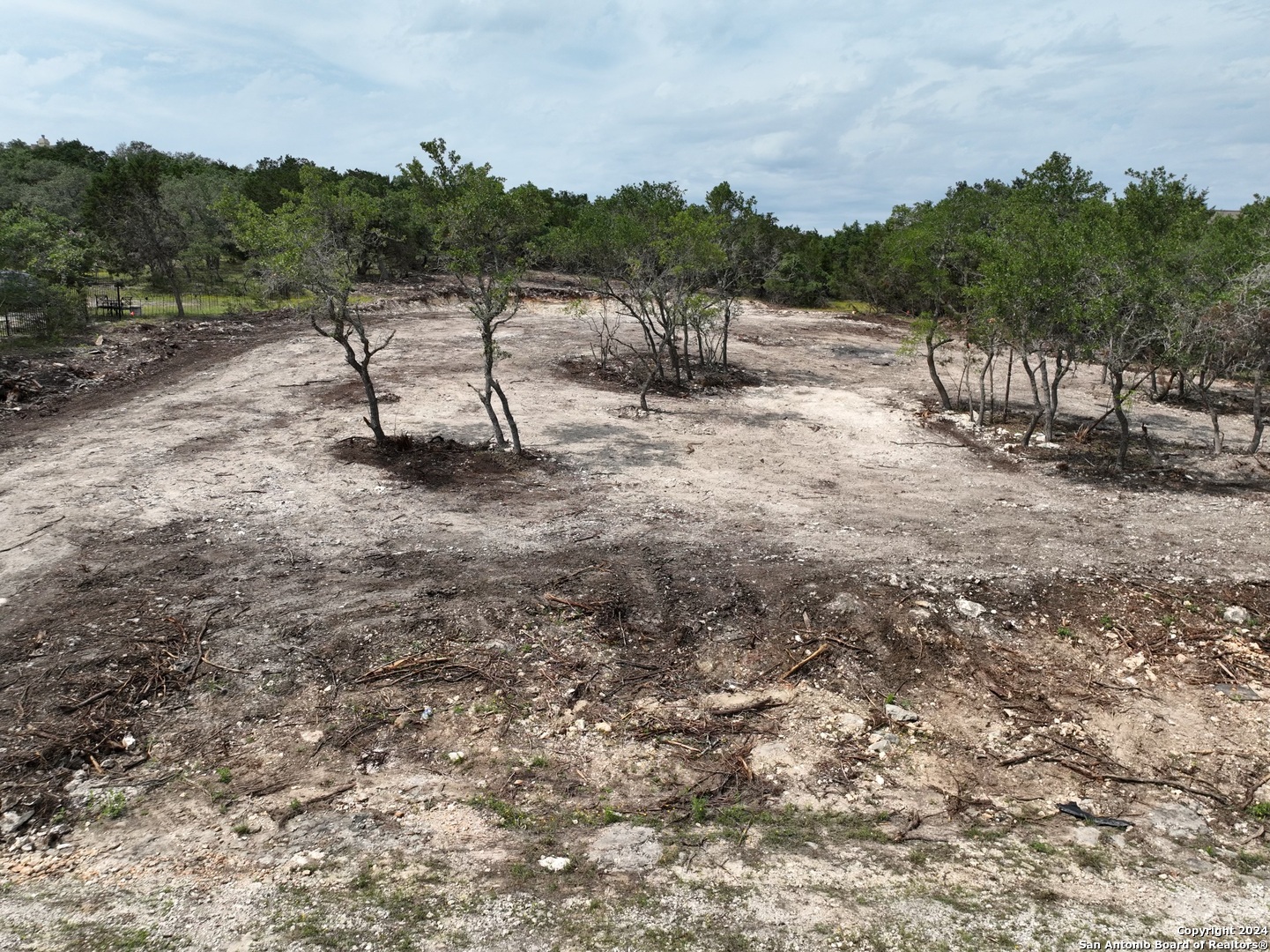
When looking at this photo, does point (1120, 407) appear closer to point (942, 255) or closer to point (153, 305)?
point (942, 255)

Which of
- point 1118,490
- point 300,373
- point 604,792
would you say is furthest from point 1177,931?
point 300,373

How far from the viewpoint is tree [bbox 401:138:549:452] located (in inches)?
617

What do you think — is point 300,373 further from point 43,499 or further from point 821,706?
point 821,706

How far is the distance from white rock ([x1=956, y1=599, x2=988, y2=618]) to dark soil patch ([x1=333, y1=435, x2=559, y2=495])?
8.72 m

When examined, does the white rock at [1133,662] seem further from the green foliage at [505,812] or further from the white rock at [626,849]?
the green foliage at [505,812]

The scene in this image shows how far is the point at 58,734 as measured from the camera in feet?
25.3

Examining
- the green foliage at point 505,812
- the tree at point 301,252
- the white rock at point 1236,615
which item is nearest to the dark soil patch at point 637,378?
the tree at point 301,252

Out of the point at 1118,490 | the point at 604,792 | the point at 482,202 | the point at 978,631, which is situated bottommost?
A: the point at 604,792

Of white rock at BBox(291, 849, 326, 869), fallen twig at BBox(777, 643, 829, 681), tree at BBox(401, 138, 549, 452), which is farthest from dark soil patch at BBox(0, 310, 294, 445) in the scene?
fallen twig at BBox(777, 643, 829, 681)

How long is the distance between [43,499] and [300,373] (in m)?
12.2

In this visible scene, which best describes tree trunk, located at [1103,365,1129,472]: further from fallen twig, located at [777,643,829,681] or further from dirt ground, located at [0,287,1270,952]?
fallen twig, located at [777,643,829,681]

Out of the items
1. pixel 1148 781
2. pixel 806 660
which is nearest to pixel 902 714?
pixel 806 660

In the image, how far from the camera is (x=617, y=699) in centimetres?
884

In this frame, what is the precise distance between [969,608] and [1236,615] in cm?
370
